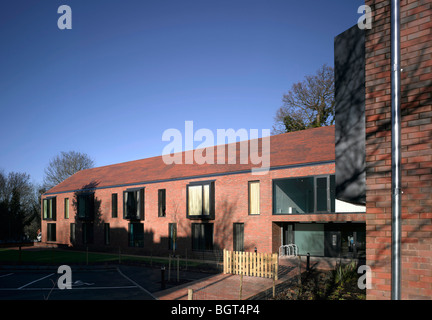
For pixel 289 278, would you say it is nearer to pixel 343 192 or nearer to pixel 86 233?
pixel 343 192

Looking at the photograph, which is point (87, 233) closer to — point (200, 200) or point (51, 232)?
point (51, 232)

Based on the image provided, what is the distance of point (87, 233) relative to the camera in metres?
37.5

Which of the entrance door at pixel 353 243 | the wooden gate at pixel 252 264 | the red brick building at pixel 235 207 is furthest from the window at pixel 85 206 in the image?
the entrance door at pixel 353 243

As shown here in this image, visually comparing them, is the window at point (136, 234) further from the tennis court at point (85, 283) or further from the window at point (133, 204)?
the tennis court at point (85, 283)

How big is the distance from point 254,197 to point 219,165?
4543 mm

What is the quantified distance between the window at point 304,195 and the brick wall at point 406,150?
1603 centimetres

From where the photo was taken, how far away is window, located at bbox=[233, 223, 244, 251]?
24.1 m

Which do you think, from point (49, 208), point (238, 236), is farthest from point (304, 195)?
point (49, 208)

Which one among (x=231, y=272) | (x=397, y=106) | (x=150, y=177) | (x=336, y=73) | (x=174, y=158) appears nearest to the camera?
(x=397, y=106)

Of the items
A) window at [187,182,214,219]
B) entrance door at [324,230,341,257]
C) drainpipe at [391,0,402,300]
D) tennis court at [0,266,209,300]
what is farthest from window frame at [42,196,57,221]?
drainpipe at [391,0,402,300]

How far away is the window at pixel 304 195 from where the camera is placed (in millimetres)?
20656
